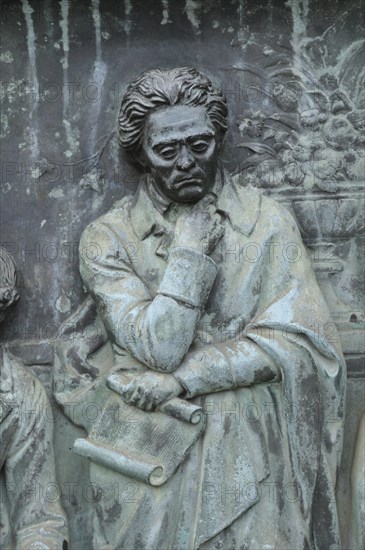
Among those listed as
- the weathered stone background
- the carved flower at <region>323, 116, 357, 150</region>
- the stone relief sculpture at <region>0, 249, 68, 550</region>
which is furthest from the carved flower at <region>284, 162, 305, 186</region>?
the stone relief sculpture at <region>0, 249, 68, 550</region>

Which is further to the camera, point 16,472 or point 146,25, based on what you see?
point 146,25

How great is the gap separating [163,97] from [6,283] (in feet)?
3.66

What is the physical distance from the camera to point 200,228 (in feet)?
21.4

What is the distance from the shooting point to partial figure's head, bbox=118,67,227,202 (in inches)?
256

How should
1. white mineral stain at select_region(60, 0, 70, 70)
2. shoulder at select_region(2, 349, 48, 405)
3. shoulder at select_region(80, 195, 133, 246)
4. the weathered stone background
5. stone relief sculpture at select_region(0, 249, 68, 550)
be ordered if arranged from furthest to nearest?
white mineral stain at select_region(60, 0, 70, 70)
the weathered stone background
shoulder at select_region(80, 195, 133, 246)
shoulder at select_region(2, 349, 48, 405)
stone relief sculpture at select_region(0, 249, 68, 550)

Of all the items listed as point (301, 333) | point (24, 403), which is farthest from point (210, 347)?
point (24, 403)

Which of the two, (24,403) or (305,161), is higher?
(305,161)

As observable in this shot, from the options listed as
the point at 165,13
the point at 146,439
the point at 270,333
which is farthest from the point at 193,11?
the point at 146,439

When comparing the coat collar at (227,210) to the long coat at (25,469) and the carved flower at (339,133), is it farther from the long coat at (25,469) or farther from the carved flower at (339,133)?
the long coat at (25,469)

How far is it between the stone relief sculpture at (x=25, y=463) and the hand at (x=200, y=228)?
0.85 meters

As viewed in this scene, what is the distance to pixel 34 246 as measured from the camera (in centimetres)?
693

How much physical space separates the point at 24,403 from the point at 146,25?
1925mm

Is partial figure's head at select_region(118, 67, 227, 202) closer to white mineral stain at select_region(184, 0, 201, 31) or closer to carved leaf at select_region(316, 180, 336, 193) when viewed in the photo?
white mineral stain at select_region(184, 0, 201, 31)

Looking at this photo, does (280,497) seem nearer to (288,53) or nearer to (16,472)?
(16,472)
